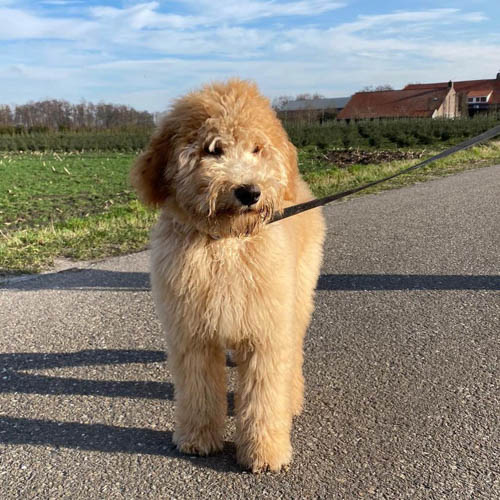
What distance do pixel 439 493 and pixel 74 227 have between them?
8143 millimetres

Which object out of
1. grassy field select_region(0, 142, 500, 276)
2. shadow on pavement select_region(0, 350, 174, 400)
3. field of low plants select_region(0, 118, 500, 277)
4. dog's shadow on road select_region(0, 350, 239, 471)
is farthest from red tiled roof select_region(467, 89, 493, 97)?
dog's shadow on road select_region(0, 350, 239, 471)

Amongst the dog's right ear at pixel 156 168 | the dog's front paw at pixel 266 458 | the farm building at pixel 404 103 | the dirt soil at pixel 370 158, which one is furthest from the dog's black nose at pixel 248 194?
the farm building at pixel 404 103

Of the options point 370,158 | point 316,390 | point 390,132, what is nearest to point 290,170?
point 316,390

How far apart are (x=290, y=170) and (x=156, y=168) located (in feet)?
2.47

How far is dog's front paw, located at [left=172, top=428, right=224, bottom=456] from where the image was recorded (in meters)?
2.87

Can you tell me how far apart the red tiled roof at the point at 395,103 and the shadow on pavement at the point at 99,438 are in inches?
2196

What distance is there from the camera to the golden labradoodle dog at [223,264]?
257cm

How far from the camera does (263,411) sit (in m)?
2.78

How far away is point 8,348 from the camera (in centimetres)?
427

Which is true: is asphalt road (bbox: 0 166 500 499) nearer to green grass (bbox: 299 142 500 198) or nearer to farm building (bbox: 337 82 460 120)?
green grass (bbox: 299 142 500 198)

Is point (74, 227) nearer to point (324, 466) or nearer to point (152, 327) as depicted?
point (152, 327)

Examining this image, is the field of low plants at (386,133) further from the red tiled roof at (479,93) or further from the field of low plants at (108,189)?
the red tiled roof at (479,93)

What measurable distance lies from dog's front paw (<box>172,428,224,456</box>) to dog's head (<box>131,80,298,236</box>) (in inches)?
43.4

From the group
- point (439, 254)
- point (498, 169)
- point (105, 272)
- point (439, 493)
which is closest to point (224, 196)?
point (439, 493)
